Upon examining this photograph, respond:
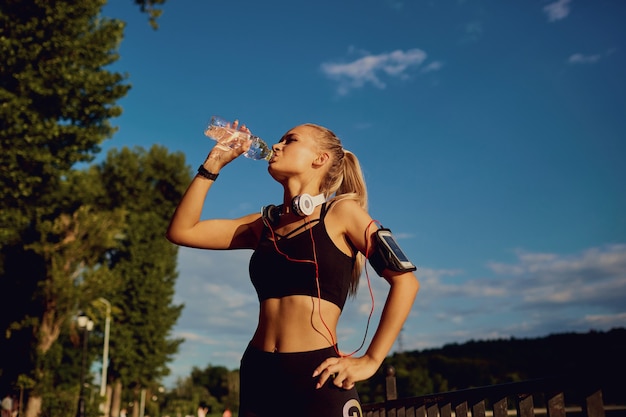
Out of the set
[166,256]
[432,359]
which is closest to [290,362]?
[166,256]

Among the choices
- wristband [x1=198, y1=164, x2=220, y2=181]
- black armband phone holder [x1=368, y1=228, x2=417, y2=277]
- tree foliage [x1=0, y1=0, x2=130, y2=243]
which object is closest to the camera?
black armband phone holder [x1=368, y1=228, x2=417, y2=277]

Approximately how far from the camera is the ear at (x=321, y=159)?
286cm

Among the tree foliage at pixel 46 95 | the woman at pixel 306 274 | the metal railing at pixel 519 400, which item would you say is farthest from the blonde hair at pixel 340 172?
the tree foliage at pixel 46 95

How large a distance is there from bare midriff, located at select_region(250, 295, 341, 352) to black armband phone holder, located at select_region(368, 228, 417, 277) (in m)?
0.31

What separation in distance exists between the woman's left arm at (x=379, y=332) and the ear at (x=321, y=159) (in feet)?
1.71

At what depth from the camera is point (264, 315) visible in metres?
2.54

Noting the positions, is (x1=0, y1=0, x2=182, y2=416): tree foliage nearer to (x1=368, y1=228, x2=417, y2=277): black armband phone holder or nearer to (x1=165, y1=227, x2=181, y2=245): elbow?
(x1=165, y1=227, x2=181, y2=245): elbow

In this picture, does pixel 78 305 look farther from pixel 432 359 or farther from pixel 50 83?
pixel 432 359

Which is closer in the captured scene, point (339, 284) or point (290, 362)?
point (290, 362)

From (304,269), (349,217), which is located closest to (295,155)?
(349,217)

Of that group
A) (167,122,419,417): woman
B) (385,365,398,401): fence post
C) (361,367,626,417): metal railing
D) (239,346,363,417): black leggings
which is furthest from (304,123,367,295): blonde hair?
(385,365,398,401): fence post

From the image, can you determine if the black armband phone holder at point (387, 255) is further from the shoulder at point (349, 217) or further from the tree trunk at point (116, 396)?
the tree trunk at point (116, 396)

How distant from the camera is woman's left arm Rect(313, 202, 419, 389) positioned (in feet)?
7.16

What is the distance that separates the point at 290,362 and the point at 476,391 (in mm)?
1401
